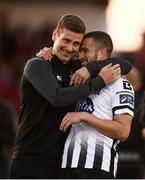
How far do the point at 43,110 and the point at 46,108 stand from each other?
31mm

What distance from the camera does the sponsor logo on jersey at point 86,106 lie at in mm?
7191

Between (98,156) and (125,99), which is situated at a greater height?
(125,99)

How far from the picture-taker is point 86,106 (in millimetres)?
7215

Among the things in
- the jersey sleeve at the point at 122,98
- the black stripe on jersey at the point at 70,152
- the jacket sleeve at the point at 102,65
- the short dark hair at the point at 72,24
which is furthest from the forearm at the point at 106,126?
the short dark hair at the point at 72,24

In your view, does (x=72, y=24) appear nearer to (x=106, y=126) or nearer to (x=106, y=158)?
(x=106, y=126)

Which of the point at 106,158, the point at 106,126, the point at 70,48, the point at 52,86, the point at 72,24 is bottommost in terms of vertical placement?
the point at 106,158

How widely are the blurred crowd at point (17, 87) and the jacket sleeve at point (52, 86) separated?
2995mm

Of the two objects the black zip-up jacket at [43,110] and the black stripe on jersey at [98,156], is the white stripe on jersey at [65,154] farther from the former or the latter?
the black stripe on jersey at [98,156]

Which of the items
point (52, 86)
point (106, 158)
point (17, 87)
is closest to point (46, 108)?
point (52, 86)

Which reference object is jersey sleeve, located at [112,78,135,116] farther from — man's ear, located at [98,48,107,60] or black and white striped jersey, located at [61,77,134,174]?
man's ear, located at [98,48,107,60]

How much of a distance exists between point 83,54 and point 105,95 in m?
0.42

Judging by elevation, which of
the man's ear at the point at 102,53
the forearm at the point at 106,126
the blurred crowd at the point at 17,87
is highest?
the man's ear at the point at 102,53

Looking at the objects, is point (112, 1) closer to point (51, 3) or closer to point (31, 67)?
point (51, 3)

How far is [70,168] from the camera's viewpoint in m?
7.11
